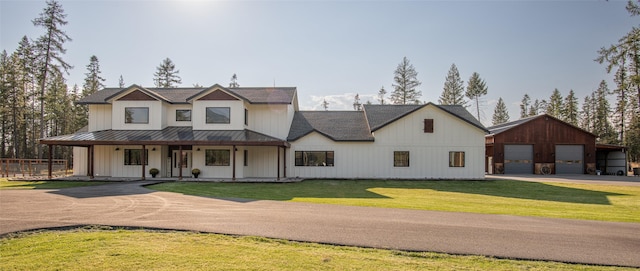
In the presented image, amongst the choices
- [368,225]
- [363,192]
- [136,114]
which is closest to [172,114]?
[136,114]

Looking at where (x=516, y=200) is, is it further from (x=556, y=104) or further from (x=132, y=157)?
(x=556, y=104)

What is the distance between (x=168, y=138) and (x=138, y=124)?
3683mm

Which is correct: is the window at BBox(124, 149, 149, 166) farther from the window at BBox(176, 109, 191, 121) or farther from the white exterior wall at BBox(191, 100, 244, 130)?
the white exterior wall at BBox(191, 100, 244, 130)

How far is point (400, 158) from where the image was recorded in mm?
24953

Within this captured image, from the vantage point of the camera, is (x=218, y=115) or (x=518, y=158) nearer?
(x=218, y=115)

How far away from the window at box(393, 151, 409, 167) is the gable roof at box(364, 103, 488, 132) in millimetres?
2194

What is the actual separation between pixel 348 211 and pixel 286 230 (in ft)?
10.4

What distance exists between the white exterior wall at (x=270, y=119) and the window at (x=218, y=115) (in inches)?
69.2

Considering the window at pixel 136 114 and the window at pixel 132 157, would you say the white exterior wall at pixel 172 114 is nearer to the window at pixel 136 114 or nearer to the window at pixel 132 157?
the window at pixel 136 114

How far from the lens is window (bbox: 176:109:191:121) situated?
1004 inches

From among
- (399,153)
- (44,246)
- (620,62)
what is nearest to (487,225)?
(44,246)

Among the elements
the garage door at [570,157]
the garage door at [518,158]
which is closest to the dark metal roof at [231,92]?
the garage door at [518,158]

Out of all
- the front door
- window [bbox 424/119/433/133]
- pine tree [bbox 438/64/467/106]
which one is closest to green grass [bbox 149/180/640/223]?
window [bbox 424/119/433/133]

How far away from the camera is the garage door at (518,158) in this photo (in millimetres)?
32094
